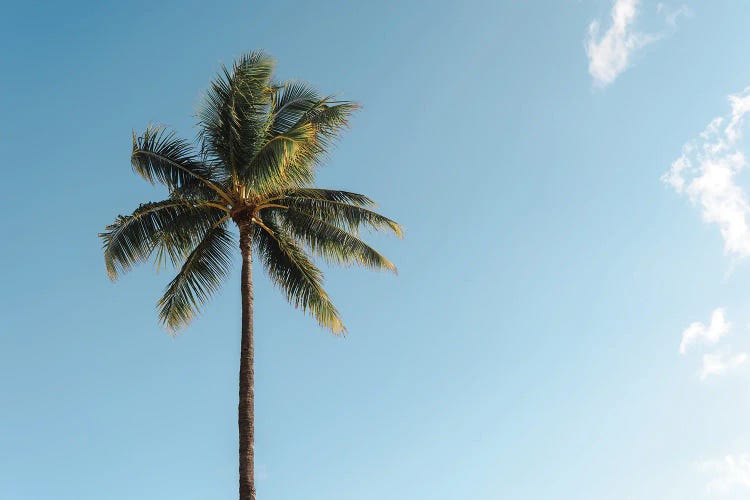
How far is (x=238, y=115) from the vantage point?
1939 cm

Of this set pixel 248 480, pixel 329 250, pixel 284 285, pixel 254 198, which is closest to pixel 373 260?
pixel 329 250

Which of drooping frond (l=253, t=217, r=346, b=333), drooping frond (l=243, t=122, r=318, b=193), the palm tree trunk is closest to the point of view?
the palm tree trunk

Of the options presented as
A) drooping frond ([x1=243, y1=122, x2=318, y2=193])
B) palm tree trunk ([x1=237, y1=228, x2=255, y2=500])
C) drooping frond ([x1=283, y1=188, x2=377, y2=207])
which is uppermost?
drooping frond ([x1=283, y1=188, x2=377, y2=207])

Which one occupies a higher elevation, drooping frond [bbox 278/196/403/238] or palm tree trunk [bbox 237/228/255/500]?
drooping frond [bbox 278/196/403/238]

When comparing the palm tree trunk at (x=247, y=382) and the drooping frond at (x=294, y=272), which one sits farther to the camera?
the drooping frond at (x=294, y=272)

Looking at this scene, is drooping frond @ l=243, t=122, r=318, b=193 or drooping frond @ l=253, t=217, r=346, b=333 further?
drooping frond @ l=253, t=217, r=346, b=333

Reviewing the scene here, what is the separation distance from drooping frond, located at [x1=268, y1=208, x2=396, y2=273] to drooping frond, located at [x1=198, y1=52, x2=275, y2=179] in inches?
101

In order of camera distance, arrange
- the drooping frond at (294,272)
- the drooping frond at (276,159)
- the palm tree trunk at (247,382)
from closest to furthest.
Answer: the palm tree trunk at (247,382)
the drooping frond at (276,159)
the drooping frond at (294,272)

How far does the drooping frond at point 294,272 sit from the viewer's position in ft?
67.3

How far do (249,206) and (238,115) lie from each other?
2.37 meters

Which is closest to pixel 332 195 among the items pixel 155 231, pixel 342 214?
pixel 342 214

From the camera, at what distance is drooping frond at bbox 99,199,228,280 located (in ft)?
62.8

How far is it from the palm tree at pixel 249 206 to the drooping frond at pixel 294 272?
0.03 metres

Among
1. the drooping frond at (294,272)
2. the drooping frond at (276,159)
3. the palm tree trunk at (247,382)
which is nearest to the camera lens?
the palm tree trunk at (247,382)
